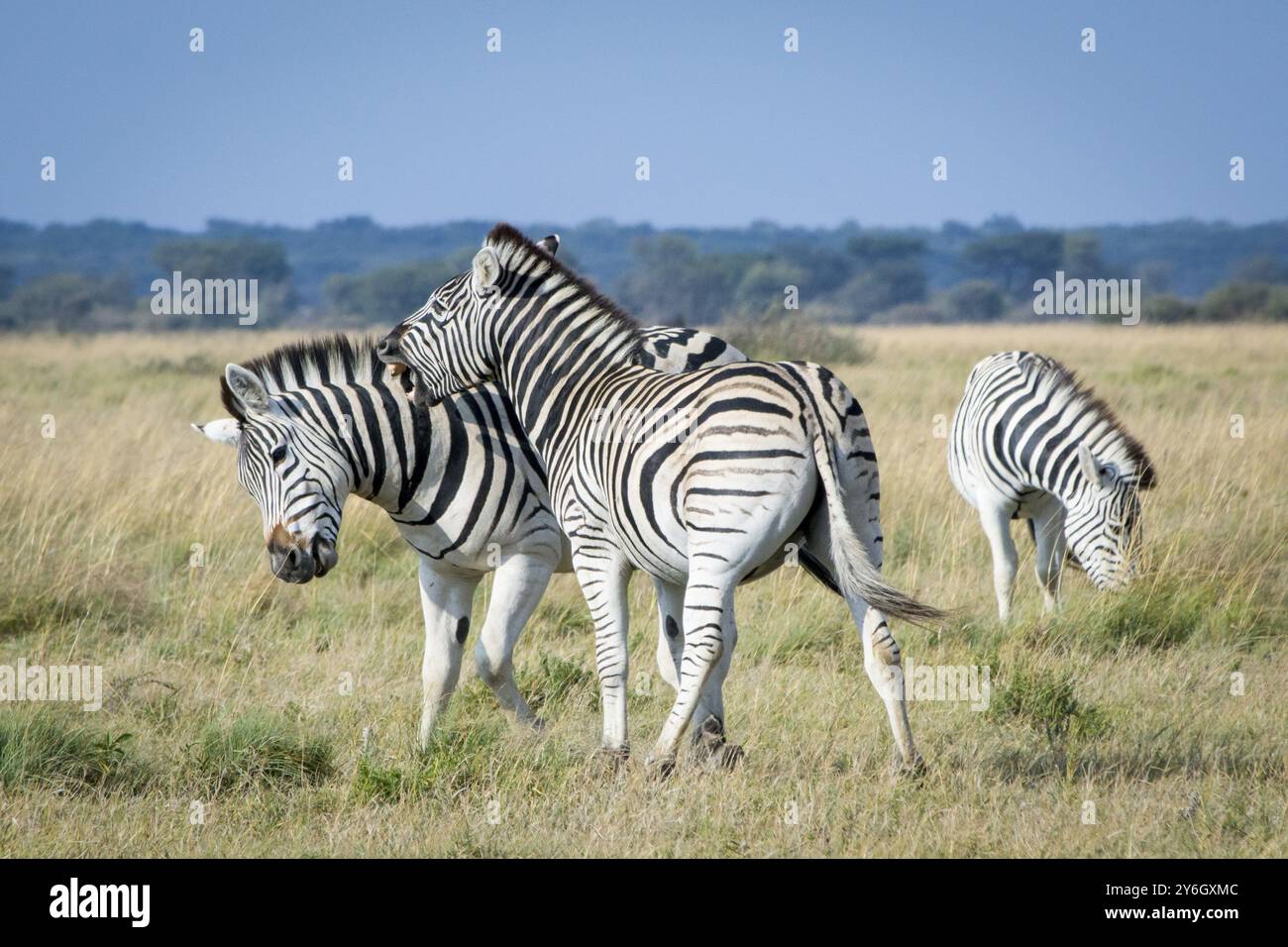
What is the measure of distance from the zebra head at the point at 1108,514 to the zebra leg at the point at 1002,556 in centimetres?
48

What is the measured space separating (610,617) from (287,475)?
4.95 ft

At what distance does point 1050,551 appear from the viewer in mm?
8531

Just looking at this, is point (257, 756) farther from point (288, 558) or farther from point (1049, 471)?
point (1049, 471)

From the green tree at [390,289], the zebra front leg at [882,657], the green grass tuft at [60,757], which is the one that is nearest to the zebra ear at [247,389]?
the green grass tuft at [60,757]

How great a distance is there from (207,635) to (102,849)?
2.95 m

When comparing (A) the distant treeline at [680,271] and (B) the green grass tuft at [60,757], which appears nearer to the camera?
(B) the green grass tuft at [60,757]

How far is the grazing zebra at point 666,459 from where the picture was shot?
495 cm

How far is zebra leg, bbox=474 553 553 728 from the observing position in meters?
5.93

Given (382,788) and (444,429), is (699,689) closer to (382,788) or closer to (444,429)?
(382,788)

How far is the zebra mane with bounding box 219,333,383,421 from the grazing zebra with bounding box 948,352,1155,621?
422cm

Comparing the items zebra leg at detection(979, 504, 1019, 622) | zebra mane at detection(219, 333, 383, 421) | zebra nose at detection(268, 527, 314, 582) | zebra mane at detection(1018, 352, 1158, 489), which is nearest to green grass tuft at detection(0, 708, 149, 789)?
zebra nose at detection(268, 527, 314, 582)

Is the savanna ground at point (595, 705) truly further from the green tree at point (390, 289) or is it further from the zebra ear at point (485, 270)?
the green tree at point (390, 289)
